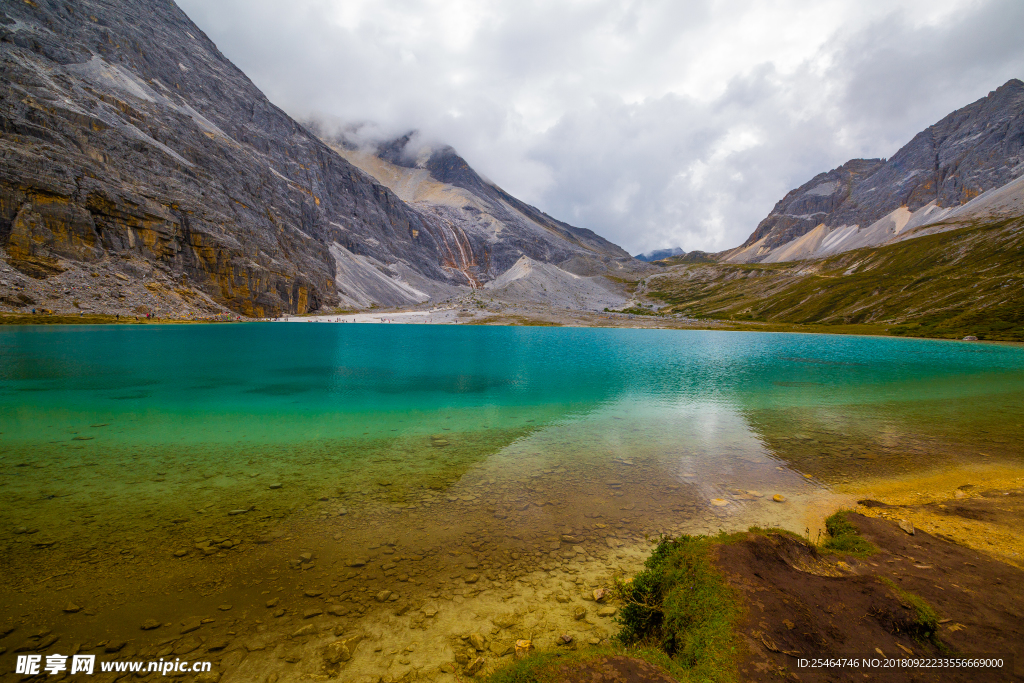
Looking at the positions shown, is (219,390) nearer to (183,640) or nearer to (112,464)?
(112,464)

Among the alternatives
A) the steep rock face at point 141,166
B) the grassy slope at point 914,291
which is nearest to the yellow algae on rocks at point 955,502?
the grassy slope at point 914,291

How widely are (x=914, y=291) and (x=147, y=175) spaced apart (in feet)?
718

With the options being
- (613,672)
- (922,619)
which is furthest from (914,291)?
(613,672)

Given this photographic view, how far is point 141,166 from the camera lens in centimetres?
9944

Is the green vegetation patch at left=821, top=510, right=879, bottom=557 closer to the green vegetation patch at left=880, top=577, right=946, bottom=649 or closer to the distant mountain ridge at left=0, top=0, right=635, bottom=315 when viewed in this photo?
the green vegetation patch at left=880, top=577, right=946, bottom=649

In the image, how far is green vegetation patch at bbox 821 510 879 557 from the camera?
8641 mm

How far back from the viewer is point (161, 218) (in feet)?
317

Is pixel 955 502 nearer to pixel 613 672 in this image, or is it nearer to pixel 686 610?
pixel 686 610

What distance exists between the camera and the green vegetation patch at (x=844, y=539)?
864cm

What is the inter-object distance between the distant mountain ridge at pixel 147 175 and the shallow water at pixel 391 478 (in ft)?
242

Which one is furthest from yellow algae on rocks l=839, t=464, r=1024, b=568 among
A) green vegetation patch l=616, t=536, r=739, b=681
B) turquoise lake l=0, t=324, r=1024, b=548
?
green vegetation patch l=616, t=536, r=739, b=681

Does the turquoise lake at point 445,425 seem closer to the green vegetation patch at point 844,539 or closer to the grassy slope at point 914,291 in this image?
the green vegetation patch at point 844,539

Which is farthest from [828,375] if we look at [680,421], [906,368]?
[680,421]

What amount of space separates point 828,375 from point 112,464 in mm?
52626
